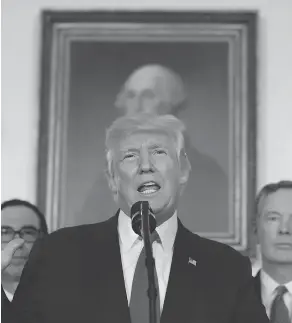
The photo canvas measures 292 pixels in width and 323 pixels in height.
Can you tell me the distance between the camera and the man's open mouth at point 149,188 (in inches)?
85.0

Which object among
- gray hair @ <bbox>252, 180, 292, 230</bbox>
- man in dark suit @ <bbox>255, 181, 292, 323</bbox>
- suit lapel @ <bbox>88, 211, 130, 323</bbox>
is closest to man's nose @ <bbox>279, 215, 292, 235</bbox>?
man in dark suit @ <bbox>255, 181, 292, 323</bbox>

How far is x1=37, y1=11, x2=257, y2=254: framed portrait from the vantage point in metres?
2.22

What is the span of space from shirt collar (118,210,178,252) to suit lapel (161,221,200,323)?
0.9 inches

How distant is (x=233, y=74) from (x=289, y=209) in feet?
1.79

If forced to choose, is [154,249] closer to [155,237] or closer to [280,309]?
[155,237]

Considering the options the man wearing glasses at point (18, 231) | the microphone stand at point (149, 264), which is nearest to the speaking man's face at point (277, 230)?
the microphone stand at point (149, 264)

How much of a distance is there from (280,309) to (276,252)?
0.19 metres

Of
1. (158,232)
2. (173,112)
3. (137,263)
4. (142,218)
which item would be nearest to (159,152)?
(173,112)

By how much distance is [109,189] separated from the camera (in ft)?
7.32

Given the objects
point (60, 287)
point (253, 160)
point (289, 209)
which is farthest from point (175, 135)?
point (60, 287)

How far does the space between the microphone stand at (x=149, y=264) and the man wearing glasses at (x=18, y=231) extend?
60 cm

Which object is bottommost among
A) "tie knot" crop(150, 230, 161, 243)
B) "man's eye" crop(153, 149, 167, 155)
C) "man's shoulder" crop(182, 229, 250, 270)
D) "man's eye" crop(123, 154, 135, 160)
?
"man's shoulder" crop(182, 229, 250, 270)

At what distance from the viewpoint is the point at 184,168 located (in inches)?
87.7

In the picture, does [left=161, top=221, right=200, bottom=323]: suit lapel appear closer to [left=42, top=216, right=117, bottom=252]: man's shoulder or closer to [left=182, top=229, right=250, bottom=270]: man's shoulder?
[left=182, top=229, right=250, bottom=270]: man's shoulder
